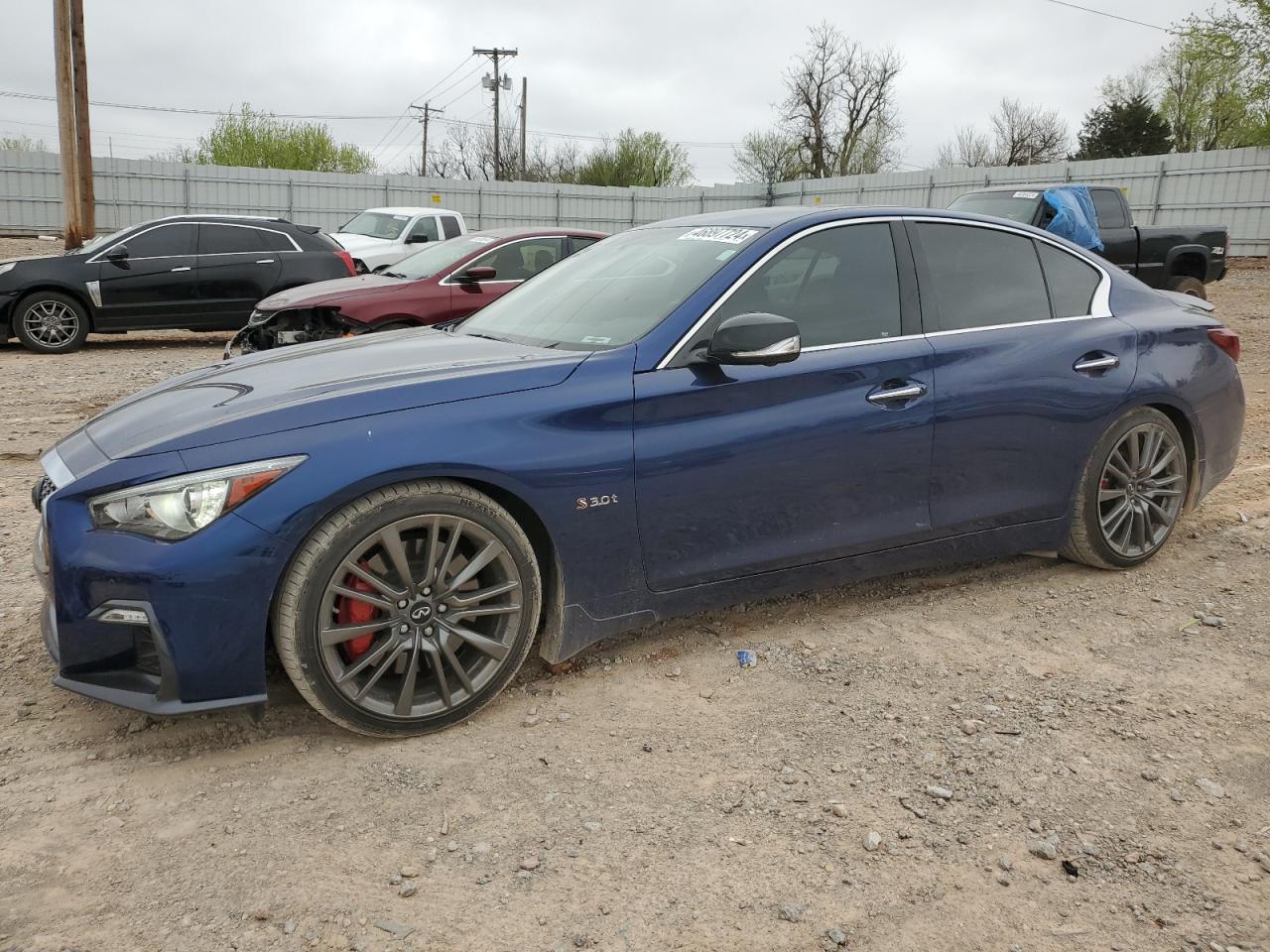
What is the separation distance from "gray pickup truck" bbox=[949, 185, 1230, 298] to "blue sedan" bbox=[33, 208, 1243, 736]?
894 centimetres

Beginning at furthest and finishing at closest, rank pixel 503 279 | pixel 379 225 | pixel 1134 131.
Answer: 1. pixel 1134 131
2. pixel 379 225
3. pixel 503 279

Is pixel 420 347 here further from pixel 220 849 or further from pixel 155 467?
pixel 220 849

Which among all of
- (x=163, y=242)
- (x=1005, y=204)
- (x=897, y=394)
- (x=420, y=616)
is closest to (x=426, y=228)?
(x=163, y=242)

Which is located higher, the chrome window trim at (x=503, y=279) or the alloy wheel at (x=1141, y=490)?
the chrome window trim at (x=503, y=279)

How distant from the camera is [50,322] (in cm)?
1131

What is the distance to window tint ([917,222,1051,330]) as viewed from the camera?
4.13 metres

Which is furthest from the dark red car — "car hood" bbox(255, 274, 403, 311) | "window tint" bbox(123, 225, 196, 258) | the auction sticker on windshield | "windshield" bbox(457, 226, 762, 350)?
the auction sticker on windshield

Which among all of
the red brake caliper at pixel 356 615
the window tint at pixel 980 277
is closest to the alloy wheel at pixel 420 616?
the red brake caliper at pixel 356 615

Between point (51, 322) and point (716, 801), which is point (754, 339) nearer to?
point (716, 801)

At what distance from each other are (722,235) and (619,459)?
1177 millimetres

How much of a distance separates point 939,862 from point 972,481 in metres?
1.84

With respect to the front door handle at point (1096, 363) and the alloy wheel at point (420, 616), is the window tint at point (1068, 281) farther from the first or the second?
the alloy wheel at point (420, 616)

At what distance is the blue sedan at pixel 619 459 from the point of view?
2.86 metres

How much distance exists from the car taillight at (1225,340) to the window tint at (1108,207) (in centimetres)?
895
